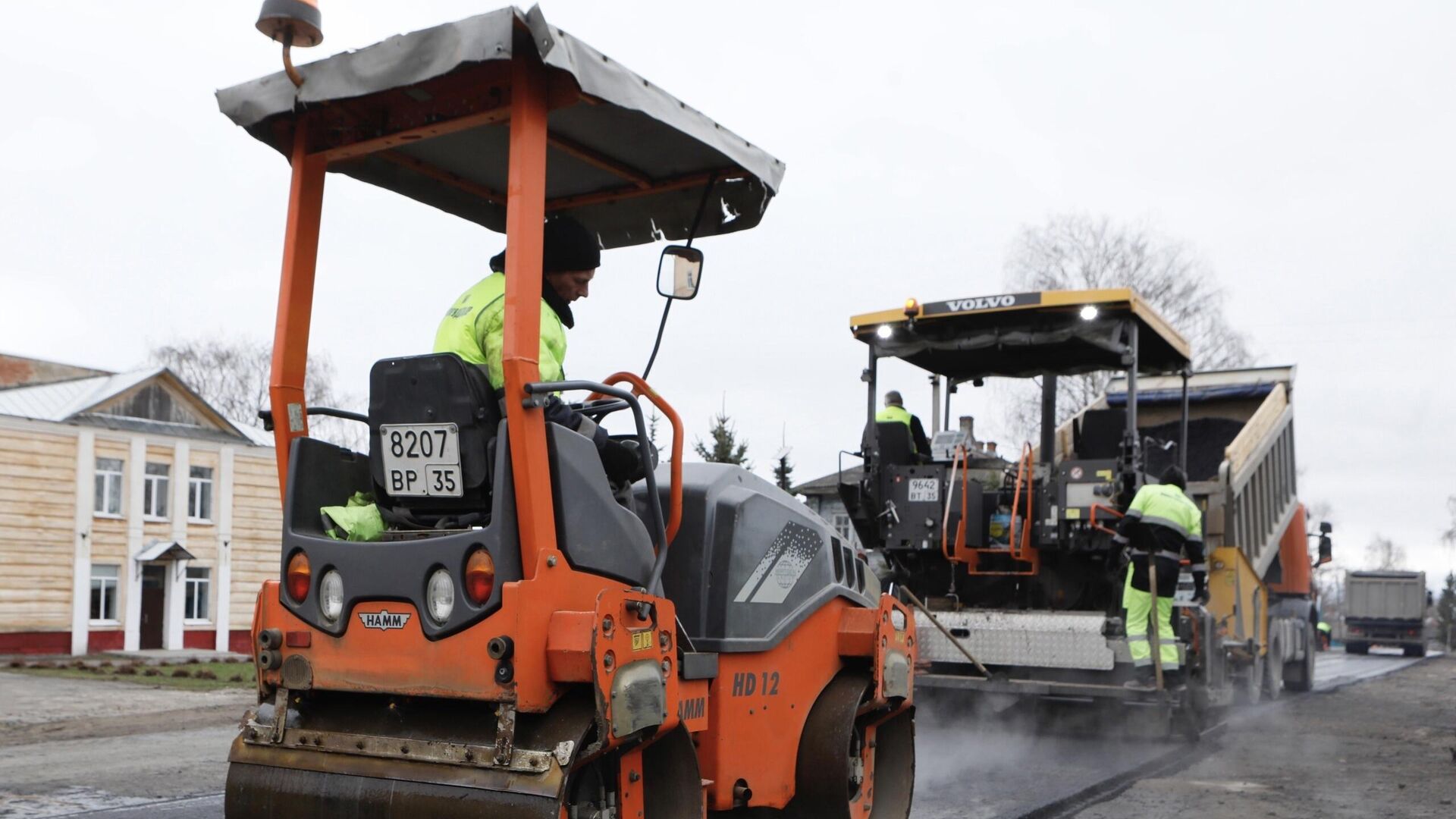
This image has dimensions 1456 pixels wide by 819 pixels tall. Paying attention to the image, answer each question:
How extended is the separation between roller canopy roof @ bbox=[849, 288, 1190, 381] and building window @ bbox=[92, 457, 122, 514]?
2334 centimetres

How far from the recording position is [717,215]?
15.9ft

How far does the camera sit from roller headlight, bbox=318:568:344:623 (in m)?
3.62

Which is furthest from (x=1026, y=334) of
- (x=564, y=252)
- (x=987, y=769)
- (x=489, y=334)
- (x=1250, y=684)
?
(x=489, y=334)

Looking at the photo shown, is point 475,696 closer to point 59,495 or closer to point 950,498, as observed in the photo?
point 950,498

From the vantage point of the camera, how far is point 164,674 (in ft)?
61.3

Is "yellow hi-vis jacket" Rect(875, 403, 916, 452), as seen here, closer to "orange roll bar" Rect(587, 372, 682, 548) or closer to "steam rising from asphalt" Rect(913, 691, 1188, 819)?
"steam rising from asphalt" Rect(913, 691, 1188, 819)

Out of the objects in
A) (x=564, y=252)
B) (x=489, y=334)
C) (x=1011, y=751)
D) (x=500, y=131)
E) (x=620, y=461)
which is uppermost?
(x=500, y=131)

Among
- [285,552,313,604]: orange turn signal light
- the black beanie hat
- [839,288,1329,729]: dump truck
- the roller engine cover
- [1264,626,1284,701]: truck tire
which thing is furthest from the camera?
[1264,626,1284,701]: truck tire

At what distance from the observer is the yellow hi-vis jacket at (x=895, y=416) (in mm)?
10125

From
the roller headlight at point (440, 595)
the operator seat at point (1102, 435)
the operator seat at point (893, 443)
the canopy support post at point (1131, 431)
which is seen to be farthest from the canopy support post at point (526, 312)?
the operator seat at point (1102, 435)

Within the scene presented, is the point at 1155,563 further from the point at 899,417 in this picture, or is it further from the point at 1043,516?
the point at 899,417

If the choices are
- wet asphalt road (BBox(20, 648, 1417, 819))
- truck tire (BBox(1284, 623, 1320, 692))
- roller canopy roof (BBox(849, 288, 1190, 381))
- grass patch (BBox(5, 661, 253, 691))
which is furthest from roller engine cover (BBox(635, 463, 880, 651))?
grass patch (BBox(5, 661, 253, 691))

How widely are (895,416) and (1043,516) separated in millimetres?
1357

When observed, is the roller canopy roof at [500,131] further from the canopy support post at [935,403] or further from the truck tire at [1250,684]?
the truck tire at [1250,684]
